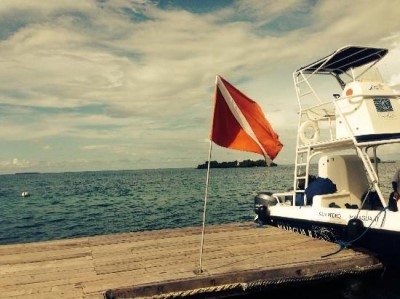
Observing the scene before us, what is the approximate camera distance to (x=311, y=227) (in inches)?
386

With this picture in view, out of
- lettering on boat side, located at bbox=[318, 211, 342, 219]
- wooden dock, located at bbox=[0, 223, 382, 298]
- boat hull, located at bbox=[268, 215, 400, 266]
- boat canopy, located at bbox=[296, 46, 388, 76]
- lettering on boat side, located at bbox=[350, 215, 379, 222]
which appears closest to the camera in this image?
wooden dock, located at bbox=[0, 223, 382, 298]

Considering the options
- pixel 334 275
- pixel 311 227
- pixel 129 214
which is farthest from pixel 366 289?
pixel 129 214

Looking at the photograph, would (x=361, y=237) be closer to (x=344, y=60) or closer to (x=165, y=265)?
(x=165, y=265)

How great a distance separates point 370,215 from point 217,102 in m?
4.22

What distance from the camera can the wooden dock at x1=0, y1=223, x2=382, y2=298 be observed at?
6234 millimetres

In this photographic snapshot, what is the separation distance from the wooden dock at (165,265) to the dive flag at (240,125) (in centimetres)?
223

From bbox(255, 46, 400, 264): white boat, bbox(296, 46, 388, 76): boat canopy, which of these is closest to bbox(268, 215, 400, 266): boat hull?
bbox(255, 46, 400, 264): white boat

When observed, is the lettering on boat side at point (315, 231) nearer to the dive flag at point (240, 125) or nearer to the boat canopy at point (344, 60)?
the dive flag at point (240, 125)

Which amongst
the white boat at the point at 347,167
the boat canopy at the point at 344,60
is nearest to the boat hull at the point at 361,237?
the white boat at the point at 347,167

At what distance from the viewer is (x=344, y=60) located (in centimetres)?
1076

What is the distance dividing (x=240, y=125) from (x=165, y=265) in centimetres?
316

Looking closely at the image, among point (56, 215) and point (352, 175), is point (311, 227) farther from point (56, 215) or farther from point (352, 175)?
point (56, 215)

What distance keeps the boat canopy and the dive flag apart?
13.3ft

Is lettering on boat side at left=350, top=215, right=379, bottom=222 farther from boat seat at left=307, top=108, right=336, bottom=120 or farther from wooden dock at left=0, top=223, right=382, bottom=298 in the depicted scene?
boat seat at left=307, top=108, right=336, bottom=120
